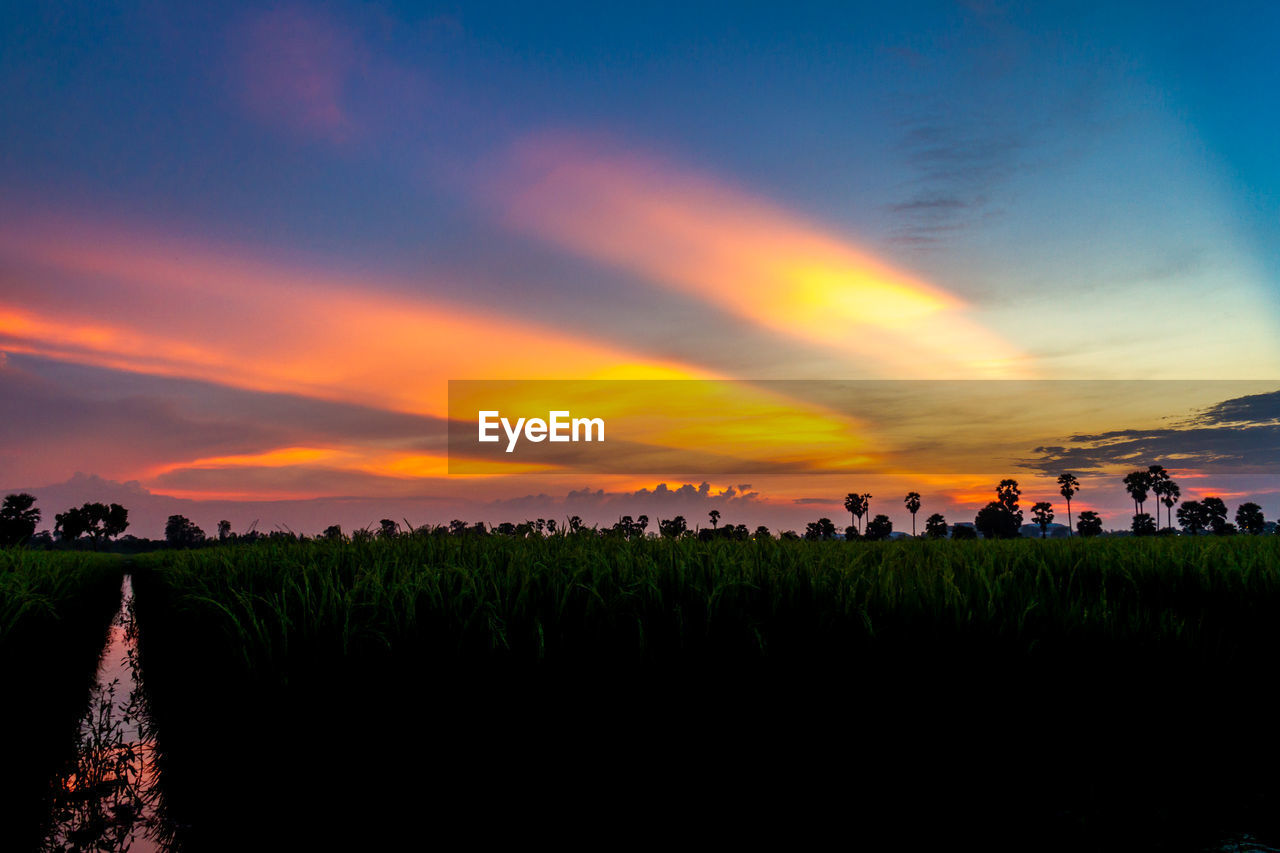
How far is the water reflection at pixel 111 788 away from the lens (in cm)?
263

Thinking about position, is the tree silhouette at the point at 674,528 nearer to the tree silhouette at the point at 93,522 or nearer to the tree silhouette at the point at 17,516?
the tree silhouette at the point at 17,516

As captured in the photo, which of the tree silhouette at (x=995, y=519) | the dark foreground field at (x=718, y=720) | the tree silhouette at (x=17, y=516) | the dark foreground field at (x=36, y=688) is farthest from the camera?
the tree silhouette at (x=995, y=519)

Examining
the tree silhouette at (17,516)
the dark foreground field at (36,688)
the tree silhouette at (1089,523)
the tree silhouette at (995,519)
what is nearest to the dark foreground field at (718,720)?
the dark foreground field at (36,688)

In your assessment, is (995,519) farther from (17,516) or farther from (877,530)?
(17,516)

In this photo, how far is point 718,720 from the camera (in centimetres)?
294

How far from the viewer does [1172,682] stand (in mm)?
3633

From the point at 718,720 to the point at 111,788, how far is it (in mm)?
2929

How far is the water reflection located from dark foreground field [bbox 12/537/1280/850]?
0.33 feet

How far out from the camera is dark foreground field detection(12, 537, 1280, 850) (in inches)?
101

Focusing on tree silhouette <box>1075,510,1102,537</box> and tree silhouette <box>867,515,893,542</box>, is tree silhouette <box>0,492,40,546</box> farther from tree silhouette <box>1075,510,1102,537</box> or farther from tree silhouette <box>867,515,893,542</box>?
tree silhouette <box>1075,510,1102,537</box>

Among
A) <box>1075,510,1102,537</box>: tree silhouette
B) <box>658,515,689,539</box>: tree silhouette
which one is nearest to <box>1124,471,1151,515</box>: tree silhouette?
<box>1075,510,1102,537</box>: tree silhouette

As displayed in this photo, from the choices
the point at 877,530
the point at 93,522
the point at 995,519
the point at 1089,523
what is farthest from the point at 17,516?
the point at 1089,523

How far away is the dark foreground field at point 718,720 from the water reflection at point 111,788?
101 mm

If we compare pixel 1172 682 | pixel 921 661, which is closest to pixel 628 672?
pixel 921 661
